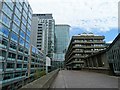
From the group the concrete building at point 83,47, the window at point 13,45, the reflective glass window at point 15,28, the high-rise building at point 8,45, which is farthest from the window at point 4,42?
the concrete building at point 83,47

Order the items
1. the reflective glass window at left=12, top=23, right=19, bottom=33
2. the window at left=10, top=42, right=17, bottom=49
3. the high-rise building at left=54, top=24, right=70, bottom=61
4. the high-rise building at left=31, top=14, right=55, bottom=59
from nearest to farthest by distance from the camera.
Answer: the window at left=10, top=42, right=17, bottom=49 → the reflective glass window at left=12, top=23, right=19, bottom=33 → the high-rise building at left=31, top=14, right=55, bottom=59 → the high-rise building at left=54, top=24, right=70, bottom=61

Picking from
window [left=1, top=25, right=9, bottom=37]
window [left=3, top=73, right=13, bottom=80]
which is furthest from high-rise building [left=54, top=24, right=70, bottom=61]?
window [left=1, top=25, right=9, bottom=37]

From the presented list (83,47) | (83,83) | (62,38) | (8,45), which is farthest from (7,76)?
(62,38)

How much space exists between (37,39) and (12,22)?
6864 centimetres

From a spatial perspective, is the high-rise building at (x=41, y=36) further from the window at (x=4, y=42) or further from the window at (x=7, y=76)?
the window at (x=4, y=42)

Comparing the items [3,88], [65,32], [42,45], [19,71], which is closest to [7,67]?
[3,88]

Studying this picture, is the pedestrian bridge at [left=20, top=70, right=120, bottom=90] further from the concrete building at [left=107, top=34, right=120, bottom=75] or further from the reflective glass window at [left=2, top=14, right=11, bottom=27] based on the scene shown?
the reflective glass window at [left=2, top=14, right=11, bottom=27]

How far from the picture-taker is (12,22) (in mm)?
37594

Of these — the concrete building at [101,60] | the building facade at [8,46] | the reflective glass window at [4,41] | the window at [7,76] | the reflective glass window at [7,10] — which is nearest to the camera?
the concrete building at [101,60]

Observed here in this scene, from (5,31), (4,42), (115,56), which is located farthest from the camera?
(5,31)

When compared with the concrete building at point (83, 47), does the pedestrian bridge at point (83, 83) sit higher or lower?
lower

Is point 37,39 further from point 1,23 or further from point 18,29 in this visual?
point 1,23

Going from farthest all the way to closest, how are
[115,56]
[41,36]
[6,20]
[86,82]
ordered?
[41,36]
[6,20]
[115,56]
[86,82]

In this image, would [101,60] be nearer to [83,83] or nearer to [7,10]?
[83,83]
